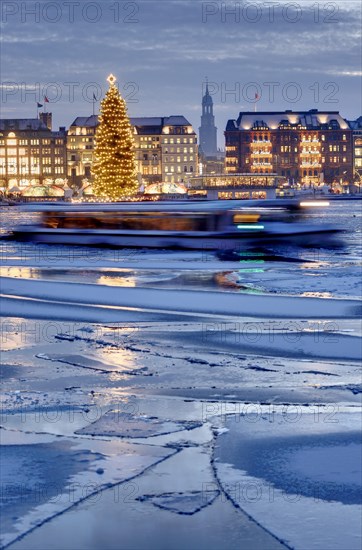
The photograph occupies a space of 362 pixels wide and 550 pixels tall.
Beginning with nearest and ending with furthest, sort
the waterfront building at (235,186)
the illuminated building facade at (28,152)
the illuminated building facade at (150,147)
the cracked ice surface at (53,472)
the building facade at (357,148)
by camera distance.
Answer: the cracked ice surface at (53,472)
the waterfront building at (235,186)
the illuminated building facade at (28,152)
the illuminated building facade at (150,147)
the building facade at (357,148)

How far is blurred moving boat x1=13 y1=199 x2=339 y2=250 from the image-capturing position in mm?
31641

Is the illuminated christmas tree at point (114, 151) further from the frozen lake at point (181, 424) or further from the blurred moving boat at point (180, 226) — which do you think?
the frozen lake at point (181, 424)

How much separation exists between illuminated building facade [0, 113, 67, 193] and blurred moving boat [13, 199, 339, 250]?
424ft

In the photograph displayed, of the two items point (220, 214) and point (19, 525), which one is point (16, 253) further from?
point (19, 525)

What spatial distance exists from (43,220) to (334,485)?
3419cm

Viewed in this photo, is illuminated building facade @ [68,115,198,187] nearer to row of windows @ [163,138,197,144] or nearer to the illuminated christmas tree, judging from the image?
row of windows @ [163,138,197,144]

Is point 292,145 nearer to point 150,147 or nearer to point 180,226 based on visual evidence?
point 150,147

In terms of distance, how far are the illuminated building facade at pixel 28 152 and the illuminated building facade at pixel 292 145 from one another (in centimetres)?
2777

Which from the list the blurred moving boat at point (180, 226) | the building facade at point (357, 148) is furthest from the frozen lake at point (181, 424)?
the building facade at point (357, 148)

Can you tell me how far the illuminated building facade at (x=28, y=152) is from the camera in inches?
6511

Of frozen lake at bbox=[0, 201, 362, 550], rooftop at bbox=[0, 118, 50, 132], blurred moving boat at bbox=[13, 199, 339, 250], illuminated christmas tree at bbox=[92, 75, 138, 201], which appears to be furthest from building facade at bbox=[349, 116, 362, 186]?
frozen lake at bbox=[0, 201, 362, 550]

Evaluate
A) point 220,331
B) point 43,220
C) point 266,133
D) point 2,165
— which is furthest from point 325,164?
point 220,331

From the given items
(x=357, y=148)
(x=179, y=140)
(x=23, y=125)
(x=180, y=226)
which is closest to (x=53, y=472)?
(x=180, y=226)

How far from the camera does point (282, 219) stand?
34969 millimetres
